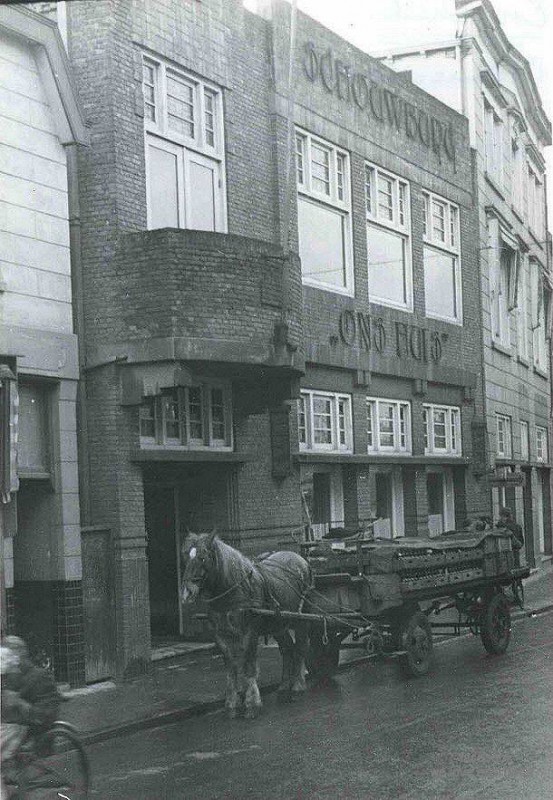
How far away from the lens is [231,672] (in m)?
11.6

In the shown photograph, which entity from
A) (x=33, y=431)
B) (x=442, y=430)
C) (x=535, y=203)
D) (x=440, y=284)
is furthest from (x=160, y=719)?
(x=535, y=203)

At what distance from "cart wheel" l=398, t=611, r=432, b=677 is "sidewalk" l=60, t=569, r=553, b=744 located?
1.52 m

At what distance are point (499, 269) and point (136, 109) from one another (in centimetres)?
1534

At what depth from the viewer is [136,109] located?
1493 centimetres

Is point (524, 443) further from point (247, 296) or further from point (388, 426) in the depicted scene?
point (247, 296)

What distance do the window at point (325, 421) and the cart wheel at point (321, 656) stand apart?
18.1 feet

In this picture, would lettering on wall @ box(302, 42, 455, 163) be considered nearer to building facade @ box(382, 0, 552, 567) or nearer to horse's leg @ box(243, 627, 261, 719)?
building facade @ box(382, 0, 552, 567)

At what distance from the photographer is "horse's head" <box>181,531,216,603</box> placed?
1108 cm

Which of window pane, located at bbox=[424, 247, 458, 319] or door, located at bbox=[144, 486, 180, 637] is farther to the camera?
window pane, located at bbox=[424, 247, 458, 319]

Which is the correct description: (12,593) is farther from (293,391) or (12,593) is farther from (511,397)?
(511,397)

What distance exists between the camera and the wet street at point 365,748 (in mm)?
8117

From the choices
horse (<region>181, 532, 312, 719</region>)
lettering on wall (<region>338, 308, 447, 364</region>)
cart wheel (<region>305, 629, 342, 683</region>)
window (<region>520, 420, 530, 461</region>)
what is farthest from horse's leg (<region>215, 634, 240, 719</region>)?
window (<region>520, 420, 530, 461</region>)

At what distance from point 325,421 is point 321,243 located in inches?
114

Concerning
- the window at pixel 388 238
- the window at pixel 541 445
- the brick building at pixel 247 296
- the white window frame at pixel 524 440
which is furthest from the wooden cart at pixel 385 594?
the window at pixel 541 445
